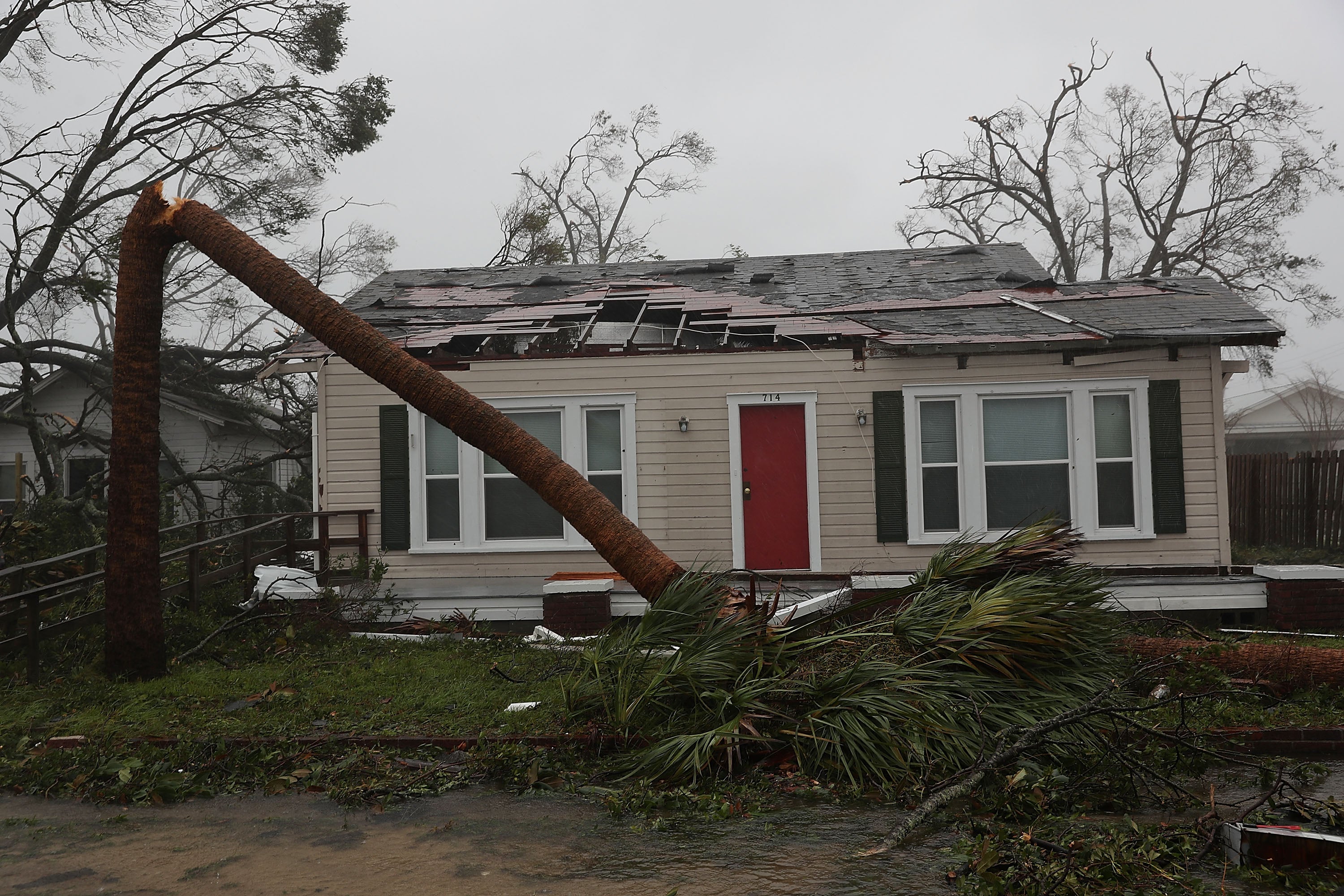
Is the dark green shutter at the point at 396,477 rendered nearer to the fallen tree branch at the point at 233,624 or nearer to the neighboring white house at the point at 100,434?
the fallen tree branch at the point at 233,624

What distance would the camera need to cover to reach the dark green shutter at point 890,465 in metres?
9.61

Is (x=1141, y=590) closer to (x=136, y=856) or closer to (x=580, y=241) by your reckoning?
(x=136, y=856)

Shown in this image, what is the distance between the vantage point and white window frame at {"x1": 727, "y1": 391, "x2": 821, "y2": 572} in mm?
9742

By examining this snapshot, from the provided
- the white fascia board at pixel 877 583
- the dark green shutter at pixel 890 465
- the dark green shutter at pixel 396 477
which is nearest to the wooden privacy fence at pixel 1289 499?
the dark green shutter at pixel 890 465

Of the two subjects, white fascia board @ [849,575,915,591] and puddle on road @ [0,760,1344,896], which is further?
white fascia board @ [849,575,915,591]

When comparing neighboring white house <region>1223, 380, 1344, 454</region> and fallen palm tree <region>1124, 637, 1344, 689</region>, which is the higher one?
neighboring white house <region>1223, 380, 1344, 454</region>

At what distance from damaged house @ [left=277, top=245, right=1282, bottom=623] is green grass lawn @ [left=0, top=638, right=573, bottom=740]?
5.72 ft

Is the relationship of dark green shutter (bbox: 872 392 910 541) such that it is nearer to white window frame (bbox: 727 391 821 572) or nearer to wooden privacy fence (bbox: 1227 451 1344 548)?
white window frame (bbox: 727 391 821 572)

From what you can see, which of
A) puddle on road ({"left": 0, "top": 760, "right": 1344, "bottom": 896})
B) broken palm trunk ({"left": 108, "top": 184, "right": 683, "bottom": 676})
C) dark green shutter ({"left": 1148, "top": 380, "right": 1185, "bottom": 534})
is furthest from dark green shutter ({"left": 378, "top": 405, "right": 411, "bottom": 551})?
dark green shutter ({"left": 1148, "top": 380, "right": 1185, "bottom": 534})

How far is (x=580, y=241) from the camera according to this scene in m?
29.9

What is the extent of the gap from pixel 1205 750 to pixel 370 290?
36.3ft

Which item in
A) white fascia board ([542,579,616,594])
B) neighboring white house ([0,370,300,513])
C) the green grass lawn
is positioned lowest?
the green grass lawn

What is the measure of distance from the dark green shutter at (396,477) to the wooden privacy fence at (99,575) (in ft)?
0.89

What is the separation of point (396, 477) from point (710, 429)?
3502 millimetres
